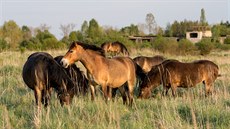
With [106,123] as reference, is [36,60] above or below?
above

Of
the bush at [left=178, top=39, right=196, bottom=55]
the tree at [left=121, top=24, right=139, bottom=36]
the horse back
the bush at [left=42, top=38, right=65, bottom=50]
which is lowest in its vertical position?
the bush at [left=178, top=39, right=196, bottom=55]

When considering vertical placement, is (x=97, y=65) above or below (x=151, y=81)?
above

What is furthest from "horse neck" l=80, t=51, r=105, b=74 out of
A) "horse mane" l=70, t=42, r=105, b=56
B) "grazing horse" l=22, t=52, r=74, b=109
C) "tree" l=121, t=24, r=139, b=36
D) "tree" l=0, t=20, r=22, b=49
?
"tree" l=121, t=24, r=139, b=36

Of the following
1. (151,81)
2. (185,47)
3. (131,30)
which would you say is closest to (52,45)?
(185,47)

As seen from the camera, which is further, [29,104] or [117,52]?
[117,52]

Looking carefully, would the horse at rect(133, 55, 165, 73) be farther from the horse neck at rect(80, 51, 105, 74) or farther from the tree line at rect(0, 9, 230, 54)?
the tree line at rect(0, 9, 230, 54)

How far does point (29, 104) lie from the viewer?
7965 mm

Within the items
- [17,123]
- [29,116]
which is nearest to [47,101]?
[29,116]

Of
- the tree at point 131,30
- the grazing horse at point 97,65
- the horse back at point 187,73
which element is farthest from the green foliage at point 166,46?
the tree at point 131,30

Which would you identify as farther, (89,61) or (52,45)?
(52,45)

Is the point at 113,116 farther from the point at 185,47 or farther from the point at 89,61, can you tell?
the point at 185,47

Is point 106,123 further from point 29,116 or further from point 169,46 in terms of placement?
point 169,46

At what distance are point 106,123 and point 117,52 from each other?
14.8 metres

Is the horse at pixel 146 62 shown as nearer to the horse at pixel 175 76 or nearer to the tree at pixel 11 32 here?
the horse at pixel 175 76
